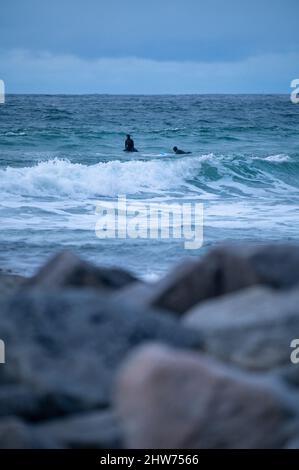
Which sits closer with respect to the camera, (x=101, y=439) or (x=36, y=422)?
(x=101, y=439)

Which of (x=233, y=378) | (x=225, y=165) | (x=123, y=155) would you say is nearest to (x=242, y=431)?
(x=233, y=378)

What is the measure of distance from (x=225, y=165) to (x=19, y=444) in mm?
20032

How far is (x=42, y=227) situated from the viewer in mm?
11703

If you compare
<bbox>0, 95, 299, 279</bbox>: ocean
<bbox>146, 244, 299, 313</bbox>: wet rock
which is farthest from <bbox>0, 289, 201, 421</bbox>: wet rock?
<bbox>0, 95, 299, 279</bbox>: ocean

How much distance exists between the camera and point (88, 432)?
2.89m

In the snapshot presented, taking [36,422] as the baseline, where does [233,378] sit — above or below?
above

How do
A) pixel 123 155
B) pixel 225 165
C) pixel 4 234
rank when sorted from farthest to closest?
pixel 123 155, pixel 225 165, pixel 4 234

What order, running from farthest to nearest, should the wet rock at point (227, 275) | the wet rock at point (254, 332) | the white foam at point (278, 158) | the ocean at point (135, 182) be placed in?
the white foam at point (278, 158), the ocean at point (135, 182), the wet rock at point (227, 275), the wet rock at point (254, 332)

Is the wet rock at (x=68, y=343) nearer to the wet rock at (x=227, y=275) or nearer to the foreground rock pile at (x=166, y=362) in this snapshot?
the foreground rock pile at (x=166, y=362)

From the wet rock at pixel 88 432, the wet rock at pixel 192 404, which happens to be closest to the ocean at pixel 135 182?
the wet rock at pixel 88 432

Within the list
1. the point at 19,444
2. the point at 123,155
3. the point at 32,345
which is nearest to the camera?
the point at 19,444

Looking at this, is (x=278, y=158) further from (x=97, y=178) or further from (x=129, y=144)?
(x=97, y=178)

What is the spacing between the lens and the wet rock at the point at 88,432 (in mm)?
2852

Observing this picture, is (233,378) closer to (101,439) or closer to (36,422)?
(101,439)
